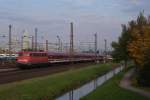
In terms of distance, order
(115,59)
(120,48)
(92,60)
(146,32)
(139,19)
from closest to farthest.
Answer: (146,32), (139,19), (120,48), (115,59), (92,60)

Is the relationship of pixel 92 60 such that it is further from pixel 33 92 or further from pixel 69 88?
pixel 33 92

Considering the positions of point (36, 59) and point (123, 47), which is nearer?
point (123, 47)

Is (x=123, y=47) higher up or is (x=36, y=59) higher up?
(x=123, y=47)

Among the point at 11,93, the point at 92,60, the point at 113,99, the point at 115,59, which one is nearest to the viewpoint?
the point at 113,99

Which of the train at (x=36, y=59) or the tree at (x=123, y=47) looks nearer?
the tree at (x=123, y=47)

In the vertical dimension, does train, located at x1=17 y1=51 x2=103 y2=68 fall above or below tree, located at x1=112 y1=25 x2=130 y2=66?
below

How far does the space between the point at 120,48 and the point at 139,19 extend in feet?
32.1

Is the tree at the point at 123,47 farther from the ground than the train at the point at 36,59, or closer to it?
farther from the ground

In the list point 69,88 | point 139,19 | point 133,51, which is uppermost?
point 139,19

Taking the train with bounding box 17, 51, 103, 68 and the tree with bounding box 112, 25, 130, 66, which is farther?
the train with bounding box 17, 51, 103, 68

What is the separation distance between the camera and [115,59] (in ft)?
199

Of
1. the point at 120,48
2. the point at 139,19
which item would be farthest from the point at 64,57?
the point at 139,19

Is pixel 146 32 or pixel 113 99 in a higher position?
pixel 146 32

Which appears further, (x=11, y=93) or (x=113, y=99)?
(x=11, y=93)
